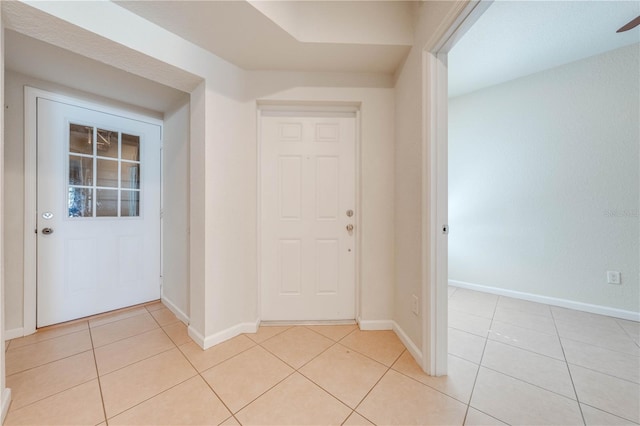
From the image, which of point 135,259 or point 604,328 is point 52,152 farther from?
point 604,328

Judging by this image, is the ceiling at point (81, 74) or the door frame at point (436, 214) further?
the ceiling at point (81, 74)

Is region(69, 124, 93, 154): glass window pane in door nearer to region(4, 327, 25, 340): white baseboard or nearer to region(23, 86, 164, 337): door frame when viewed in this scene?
region(23, 86, 164, 337): door frame

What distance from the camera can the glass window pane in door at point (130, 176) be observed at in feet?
7.52

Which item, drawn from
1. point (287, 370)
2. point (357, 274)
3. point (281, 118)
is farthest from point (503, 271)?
point (281, 118)

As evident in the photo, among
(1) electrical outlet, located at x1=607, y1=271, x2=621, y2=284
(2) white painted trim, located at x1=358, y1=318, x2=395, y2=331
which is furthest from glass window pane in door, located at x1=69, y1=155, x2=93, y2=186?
(1) electrical outlet, located at x1=607, y1=271, x2=621, y2=284

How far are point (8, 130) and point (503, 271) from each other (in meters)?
5.00

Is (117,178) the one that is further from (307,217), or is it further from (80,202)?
(307,217)

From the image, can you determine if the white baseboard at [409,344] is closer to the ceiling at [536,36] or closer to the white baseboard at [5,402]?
the white baseboard at [5,402]

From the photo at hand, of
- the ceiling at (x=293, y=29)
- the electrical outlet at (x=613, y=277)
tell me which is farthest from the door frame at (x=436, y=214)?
the electrical outlet at (x=613, y=277)

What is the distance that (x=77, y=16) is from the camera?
1201 mm

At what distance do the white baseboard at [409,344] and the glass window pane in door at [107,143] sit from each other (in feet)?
10.2

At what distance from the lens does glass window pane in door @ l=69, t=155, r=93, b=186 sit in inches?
79.6

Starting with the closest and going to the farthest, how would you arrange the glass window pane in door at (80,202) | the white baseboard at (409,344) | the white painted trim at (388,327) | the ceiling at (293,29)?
the ceiling at (293,29) < the white baseboard at (409,344) < the white painted trim at (388,327) < the glass window pane in door at (80,202)

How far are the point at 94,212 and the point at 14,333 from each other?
1.05 m
